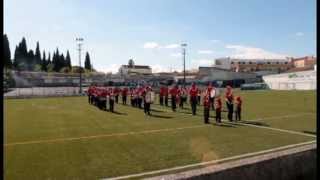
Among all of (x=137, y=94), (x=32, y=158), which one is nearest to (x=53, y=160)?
(x=32, y=158)

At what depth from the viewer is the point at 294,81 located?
78.2m

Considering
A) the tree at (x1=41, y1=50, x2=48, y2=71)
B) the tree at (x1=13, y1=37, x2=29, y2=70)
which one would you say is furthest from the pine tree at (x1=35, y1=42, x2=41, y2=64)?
the tree at (x1=13, y1=37, x2=29, y2=70)

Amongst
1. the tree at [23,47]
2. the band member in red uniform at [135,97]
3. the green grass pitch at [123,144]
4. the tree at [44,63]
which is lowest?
the green grass pitch at [123,144]

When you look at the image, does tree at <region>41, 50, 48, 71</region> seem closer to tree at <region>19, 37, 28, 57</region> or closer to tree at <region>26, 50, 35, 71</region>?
tree at <region>26, 50, 35, 71</region>

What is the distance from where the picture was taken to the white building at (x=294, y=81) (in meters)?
72.1

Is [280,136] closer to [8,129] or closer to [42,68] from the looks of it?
[8,129]

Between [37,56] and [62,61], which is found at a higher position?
[37,56]

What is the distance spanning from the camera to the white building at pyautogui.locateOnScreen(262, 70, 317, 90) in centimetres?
7206

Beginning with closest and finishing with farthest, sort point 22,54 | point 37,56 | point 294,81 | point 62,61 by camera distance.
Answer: point 294,81
point 22,54
point 37,56
point 62,61

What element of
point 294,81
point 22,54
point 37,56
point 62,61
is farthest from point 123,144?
point 62,61

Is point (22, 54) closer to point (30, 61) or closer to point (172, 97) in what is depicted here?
point (30, 61)

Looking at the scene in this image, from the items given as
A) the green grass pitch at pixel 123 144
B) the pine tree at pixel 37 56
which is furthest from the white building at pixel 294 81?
the pine tree at pixel 37 56

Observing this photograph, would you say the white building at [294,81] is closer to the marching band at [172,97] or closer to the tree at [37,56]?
the marching band at [172,97]

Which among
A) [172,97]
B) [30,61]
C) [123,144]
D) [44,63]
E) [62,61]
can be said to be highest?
[62,61]
